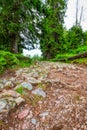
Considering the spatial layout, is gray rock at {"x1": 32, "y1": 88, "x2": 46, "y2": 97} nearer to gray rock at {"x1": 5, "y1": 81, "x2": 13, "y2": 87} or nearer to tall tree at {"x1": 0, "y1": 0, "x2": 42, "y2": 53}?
gray rock at {"x1": 5, "y1": 81, "x2": 13, "y2": 87}

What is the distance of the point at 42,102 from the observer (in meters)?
5.01

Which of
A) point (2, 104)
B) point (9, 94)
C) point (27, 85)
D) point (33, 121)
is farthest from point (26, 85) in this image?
point (33, 121)

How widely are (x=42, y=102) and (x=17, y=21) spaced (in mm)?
8082

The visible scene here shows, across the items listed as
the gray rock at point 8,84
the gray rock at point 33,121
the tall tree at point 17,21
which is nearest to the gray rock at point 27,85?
the gray rock at point 8,84

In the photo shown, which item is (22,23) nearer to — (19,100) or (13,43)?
(13,43)

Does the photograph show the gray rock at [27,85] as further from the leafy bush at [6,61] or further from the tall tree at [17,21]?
the tall tree at [17,21]

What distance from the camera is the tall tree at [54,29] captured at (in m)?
18.0

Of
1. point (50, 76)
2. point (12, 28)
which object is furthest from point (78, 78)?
point (12, 28)

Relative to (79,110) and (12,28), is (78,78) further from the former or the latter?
(12,28)

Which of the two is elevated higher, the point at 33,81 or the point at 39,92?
the point at 33,81

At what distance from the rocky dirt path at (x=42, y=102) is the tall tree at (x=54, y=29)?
442 inches

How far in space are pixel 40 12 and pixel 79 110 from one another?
974 cm

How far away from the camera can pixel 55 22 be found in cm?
1877

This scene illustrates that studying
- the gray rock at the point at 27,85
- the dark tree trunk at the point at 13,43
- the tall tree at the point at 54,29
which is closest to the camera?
the gray rock at the point at 27,85
